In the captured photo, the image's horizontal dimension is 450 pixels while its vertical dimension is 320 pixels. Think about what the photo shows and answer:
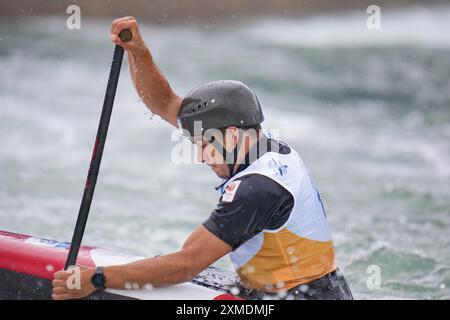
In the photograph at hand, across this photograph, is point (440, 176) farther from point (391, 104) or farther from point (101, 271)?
point (101, 271)

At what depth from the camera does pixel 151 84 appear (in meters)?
4.09

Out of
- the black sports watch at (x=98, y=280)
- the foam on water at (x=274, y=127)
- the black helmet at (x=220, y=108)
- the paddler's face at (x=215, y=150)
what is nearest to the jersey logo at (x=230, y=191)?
the paddler's face at (x=215, y=150)

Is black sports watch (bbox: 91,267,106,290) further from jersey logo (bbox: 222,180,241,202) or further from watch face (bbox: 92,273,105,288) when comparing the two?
jersey logo (bbox: 222,180,241,202)

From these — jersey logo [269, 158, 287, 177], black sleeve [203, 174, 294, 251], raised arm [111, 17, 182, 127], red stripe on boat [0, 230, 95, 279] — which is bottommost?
red stripe on boat [0, 230, 95, 279]

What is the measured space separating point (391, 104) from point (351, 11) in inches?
240

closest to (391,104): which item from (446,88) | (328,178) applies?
(446,88)

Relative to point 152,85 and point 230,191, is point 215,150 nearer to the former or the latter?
point 230,191

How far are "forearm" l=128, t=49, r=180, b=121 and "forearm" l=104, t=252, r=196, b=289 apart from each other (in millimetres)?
1081

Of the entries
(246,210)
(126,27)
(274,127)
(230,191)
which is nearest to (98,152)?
(126,27)

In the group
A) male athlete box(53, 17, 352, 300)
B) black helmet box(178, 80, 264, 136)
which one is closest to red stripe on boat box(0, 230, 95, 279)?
male athlete box(53, 17, 352, 300)

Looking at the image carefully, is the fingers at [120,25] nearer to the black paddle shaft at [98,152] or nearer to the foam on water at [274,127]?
the black paddle shaft at [98,152]

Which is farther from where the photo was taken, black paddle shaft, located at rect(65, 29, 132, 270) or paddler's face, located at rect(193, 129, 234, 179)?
black paddle shaft, located at rect(65, 29, 132, 270)

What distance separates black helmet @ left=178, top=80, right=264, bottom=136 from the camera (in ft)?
10.9

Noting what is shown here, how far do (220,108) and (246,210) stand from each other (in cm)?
48
